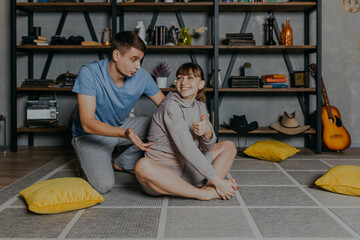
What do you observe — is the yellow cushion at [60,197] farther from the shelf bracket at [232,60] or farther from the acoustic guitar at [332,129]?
the acoustic guitar at [332,129]

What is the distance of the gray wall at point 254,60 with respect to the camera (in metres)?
4.39

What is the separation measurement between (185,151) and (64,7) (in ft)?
9.36

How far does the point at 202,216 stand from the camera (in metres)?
1.97

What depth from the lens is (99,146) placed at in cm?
270

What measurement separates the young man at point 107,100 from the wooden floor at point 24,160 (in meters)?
0.66

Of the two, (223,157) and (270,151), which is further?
(270,151)

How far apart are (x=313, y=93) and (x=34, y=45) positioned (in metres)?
3.11

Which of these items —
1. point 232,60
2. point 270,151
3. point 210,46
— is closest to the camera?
point 270,151

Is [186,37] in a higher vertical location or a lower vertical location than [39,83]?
higher

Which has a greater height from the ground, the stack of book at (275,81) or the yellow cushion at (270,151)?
the stack of book at (275,81)

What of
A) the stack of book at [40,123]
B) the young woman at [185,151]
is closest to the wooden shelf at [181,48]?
the stack of book at [40,123]

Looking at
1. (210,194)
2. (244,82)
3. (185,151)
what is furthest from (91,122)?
(244,82)

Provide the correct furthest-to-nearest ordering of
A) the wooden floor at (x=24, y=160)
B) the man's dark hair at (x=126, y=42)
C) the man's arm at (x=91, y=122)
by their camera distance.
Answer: the wooden floor at (x=24, y=160), the man's dark hair at (x=126, y=42), the man's arm at (x=91, y=122)

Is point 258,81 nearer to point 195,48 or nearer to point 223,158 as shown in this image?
point 195,48
